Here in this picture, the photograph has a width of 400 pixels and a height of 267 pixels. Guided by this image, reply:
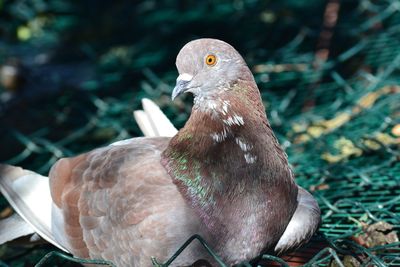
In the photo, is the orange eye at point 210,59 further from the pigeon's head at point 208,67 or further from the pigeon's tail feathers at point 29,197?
the pigeon's tail feathers at point 29,197

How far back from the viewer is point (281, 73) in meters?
6.62

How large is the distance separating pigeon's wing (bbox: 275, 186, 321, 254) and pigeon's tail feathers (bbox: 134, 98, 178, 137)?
1161mm

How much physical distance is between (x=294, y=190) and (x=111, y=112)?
2.98 metres

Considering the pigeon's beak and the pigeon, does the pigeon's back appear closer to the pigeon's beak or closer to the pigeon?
the pigeon

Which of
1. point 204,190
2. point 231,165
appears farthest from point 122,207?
point 231,165

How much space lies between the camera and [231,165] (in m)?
3.33

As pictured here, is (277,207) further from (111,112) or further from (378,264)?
(111,112)

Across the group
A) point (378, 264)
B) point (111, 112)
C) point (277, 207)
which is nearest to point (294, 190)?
point (277, 207)

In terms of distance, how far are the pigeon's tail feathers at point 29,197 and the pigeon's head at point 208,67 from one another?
1.04 meters

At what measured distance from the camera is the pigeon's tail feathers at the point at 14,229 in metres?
3.91

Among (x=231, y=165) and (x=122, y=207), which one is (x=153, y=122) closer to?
(x=122, y=207)

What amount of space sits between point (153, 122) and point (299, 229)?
1.36 metres

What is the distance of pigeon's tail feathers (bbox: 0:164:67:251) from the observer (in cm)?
389

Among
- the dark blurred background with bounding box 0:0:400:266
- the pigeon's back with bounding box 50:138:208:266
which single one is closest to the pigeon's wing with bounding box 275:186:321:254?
the dark blurred background with bounding box 0:0:400:266
